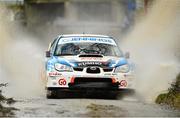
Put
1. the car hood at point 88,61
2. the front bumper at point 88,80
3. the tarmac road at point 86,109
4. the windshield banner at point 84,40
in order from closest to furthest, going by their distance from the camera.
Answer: the tarmac road at point 86,109 → the front bumper at point 88,80 → the car hood at point 88,61 → the windshield banner at point 84,40

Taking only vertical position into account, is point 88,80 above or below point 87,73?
below

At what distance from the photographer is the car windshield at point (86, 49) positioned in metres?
18.6

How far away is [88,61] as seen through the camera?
57.6ft

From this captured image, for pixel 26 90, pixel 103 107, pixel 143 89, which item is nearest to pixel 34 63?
pixel 26 90

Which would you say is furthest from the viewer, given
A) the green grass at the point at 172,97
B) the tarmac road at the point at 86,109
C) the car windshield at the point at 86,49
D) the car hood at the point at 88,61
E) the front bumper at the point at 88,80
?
the car windshield at the point at 86,49

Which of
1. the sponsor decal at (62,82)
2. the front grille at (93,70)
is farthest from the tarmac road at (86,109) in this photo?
the front grille at (93,70)

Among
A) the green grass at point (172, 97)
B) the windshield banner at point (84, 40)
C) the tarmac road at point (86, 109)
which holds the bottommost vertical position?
the tarmac road at point (86, 109)

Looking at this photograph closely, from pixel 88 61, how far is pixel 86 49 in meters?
1.35

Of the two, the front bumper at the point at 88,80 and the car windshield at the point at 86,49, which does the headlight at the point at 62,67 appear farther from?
the car windshield at the point at 86,49

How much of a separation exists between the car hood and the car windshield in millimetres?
584

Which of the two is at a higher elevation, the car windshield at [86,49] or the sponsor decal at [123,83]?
the car windshield at [86,49]

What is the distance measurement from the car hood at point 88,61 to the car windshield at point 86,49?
584 millimetres

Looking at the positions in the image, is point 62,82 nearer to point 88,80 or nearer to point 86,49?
point 88,80

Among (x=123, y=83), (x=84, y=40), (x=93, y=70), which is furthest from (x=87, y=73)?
(x=84, y=40)
